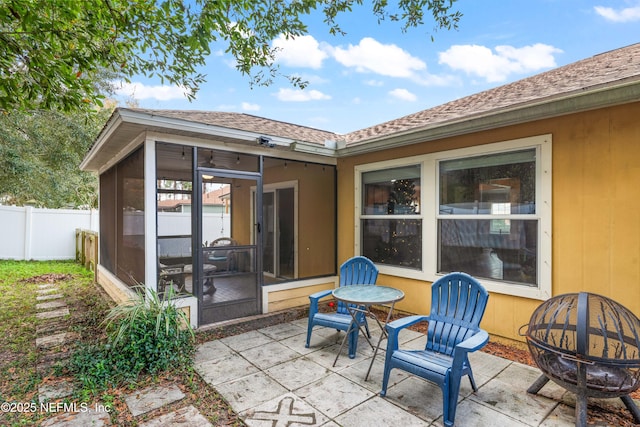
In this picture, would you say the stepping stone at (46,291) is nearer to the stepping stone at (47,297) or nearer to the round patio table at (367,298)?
the stepping stone at (47,297)

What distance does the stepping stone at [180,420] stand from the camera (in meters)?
2.28

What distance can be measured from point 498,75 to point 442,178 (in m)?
9.40

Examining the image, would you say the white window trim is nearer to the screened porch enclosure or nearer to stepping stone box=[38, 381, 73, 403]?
the screened porch enclosure

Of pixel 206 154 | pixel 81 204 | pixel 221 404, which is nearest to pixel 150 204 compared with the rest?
pixel 206 154

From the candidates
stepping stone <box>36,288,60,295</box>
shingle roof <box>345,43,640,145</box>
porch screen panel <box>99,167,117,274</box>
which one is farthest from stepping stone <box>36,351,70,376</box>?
shingle roof <box>345,43,640,145</box>

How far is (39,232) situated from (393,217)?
11795mm

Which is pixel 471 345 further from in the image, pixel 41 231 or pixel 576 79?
pixel 41 231

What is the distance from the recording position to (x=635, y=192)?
9.23 feet

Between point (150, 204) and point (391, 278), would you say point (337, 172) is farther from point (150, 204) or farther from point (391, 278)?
A: point (150, 204)

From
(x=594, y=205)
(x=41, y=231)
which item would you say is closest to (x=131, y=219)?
(x=594, y=205)

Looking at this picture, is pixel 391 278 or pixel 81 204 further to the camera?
pixel 81 204

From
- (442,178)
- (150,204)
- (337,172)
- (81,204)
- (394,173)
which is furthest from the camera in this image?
(81,204)

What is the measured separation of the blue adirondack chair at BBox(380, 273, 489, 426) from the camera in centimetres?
223

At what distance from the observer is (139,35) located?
372 centimetres
